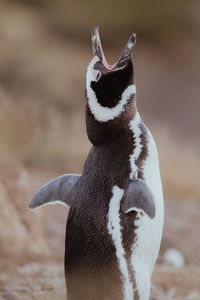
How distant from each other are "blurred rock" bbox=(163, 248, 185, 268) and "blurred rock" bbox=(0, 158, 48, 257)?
1.93 ft

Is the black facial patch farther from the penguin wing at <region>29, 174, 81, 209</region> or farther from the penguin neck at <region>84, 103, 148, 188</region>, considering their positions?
the penguin wing at <region>29, 174, 81, 209</region>

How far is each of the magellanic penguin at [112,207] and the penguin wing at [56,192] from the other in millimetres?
71

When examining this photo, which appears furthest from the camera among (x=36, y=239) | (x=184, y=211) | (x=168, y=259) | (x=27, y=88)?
(x=27, y=88)

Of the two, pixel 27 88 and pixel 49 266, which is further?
pixel 27 88

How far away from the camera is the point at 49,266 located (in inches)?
78.3

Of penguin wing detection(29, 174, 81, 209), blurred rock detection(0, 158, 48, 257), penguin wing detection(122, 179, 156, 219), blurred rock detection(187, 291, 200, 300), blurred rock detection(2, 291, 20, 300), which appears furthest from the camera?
blurred rock detection(0, 158, 48, 257)

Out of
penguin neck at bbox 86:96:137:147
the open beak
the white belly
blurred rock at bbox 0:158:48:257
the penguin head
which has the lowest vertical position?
the white belly

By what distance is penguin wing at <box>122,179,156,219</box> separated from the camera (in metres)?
1.21

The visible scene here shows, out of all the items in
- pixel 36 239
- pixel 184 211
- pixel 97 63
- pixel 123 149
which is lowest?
pixel 123 149

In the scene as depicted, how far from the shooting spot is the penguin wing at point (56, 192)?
1396 mm

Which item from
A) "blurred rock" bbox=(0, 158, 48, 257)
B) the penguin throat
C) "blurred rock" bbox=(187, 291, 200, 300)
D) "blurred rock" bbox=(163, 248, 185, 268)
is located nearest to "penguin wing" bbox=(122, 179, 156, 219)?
the penguin throat

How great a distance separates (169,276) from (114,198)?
0.74m

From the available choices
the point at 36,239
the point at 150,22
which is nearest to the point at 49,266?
the point at 36,239

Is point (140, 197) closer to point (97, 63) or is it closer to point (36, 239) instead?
point (97, 63)
